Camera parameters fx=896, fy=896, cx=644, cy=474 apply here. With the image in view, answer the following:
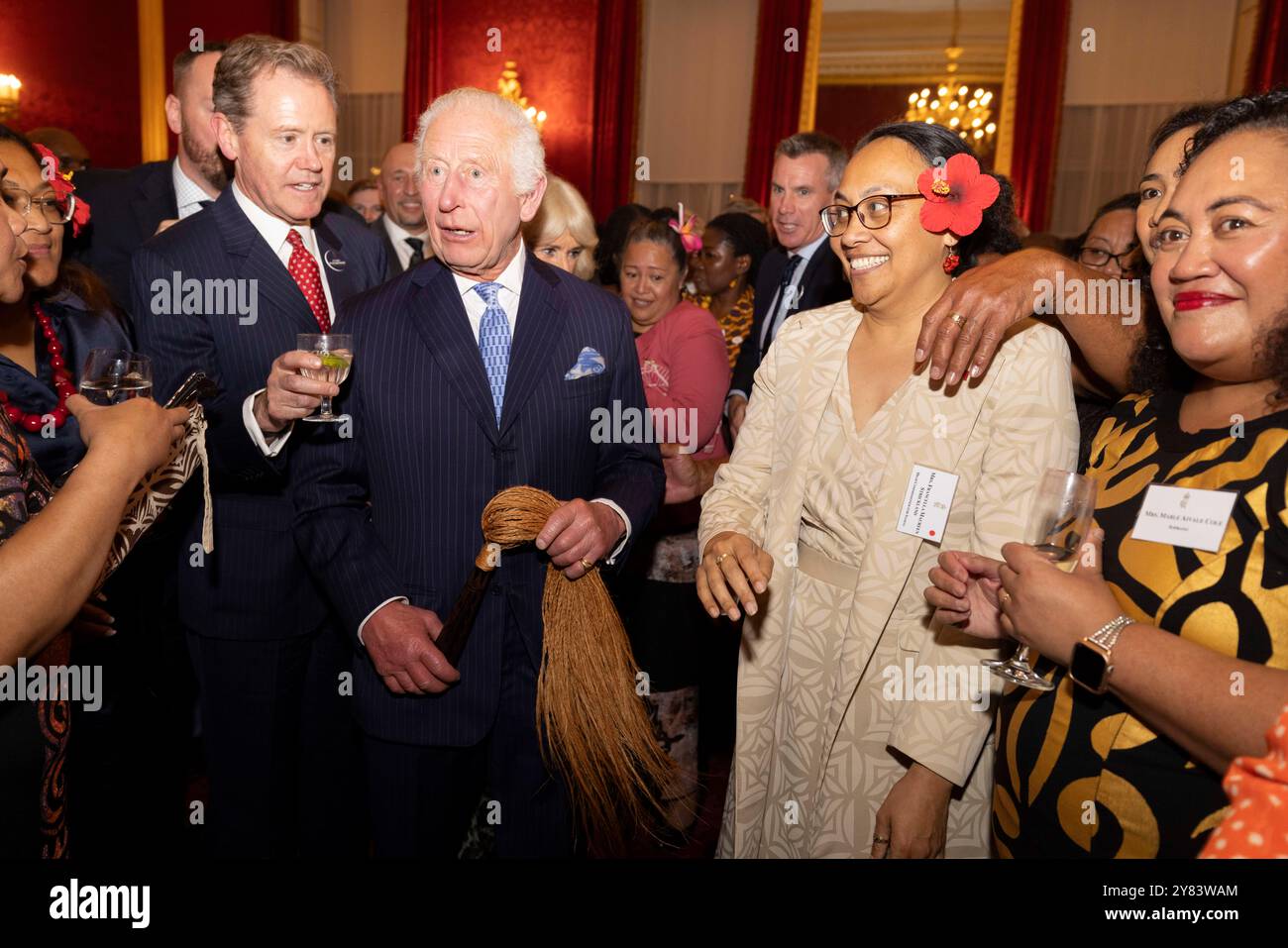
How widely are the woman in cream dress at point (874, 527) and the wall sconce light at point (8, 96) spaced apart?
9.56 meters

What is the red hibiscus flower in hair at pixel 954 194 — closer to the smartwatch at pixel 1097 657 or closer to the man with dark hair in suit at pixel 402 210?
the smartwatch at pixel 1097 657

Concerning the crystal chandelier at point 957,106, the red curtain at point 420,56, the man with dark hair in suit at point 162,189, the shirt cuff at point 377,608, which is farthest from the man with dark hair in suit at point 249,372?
the red curtain at point 420,56

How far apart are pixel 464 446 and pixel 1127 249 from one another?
2462 mm

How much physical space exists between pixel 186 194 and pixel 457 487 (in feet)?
7.46

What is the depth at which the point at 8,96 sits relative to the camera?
28.0 feet

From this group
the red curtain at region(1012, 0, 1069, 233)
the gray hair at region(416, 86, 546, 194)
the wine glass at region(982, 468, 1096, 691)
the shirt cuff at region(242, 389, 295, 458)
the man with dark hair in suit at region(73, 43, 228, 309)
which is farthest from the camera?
the red curtain at region(1012, 0, 1069, 233)

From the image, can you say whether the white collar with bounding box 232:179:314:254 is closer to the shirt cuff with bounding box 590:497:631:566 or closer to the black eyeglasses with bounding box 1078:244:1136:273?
the shirt cuff with bounding box 590:497:631:566

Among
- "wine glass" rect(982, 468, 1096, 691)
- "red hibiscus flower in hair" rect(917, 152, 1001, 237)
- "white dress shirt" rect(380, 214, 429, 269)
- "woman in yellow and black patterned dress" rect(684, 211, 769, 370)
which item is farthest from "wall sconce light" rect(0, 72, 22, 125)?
"wine glass" rect(982, 468, 1096, 691)

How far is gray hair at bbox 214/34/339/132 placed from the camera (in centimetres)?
245

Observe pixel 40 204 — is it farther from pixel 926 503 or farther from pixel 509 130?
pixel 926 503

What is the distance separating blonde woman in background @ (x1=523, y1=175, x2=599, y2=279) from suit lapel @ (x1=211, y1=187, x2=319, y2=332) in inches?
42.7

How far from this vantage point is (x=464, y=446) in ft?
6.64

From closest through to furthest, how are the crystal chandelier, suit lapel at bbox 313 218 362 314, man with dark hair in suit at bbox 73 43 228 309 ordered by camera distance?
suit lapel at bbox 313 218 362 314, man with dark hair in suit at bbox 73 43 228 309, the crystal chandelier

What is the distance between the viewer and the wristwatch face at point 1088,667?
1357 millimetres
